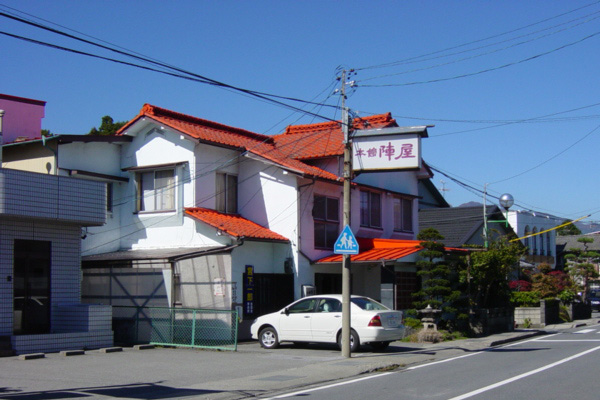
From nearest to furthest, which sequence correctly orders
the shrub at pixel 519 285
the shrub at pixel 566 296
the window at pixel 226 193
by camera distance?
the window at pixel 226 193
the shrub at pixel 519 285
the shrub at pixel 566 296

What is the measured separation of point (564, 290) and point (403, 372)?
26.4 meters

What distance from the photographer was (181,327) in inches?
792

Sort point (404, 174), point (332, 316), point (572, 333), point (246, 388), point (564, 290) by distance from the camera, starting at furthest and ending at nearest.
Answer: point (564, 290) → point (404, 174) → point (572, 333) → point (332, 316) → point (246, 388)

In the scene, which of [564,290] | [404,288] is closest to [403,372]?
[404,288]

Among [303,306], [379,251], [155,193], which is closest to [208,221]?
[155,193]

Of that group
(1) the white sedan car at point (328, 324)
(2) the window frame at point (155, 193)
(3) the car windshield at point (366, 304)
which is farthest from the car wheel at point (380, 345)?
(2) the window frame at point (155, 193)

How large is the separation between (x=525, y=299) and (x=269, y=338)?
671 inches

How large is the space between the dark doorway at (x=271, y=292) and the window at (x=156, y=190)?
4.16m

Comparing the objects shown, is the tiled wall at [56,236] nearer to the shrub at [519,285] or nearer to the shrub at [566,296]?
the shrub at [519,285]

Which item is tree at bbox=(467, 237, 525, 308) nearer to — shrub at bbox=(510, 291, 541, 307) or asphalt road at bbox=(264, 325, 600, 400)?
asphalt road at bbox=(264, 325, 600, 400)

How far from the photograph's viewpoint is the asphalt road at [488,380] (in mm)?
11398

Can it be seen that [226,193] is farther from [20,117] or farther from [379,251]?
[20,117]

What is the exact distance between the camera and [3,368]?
14695mm

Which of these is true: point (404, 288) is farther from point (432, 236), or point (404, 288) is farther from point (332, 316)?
point (332, 316)
